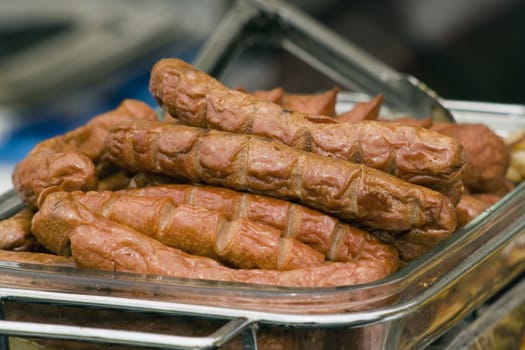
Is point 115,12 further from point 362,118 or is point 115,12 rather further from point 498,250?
point 498,250

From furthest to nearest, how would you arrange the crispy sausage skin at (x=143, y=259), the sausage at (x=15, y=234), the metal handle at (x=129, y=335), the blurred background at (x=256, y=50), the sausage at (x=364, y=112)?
the blurred background at (x=256, y=50) < the sausage at (x=364, y=112) < the sausage at (x=15, y=234) < the crispy sausage skin at (x=143, y=259) < the metal handle at (x=129, y=335)

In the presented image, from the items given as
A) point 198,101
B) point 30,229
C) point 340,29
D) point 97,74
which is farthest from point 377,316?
point 340,29

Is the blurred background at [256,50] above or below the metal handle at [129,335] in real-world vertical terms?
above

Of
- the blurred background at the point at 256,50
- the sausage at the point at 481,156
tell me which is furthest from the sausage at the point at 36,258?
the blurred background at the point at 256,50

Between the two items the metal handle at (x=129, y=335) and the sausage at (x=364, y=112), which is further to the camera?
the sausage at (x=364, y=112)

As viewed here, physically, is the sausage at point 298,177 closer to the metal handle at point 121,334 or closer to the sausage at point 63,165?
the sausage at point 63,165

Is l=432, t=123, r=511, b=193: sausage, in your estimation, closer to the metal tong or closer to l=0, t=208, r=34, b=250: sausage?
the metal tong

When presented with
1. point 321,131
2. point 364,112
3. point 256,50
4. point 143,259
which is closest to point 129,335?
point 143,259
